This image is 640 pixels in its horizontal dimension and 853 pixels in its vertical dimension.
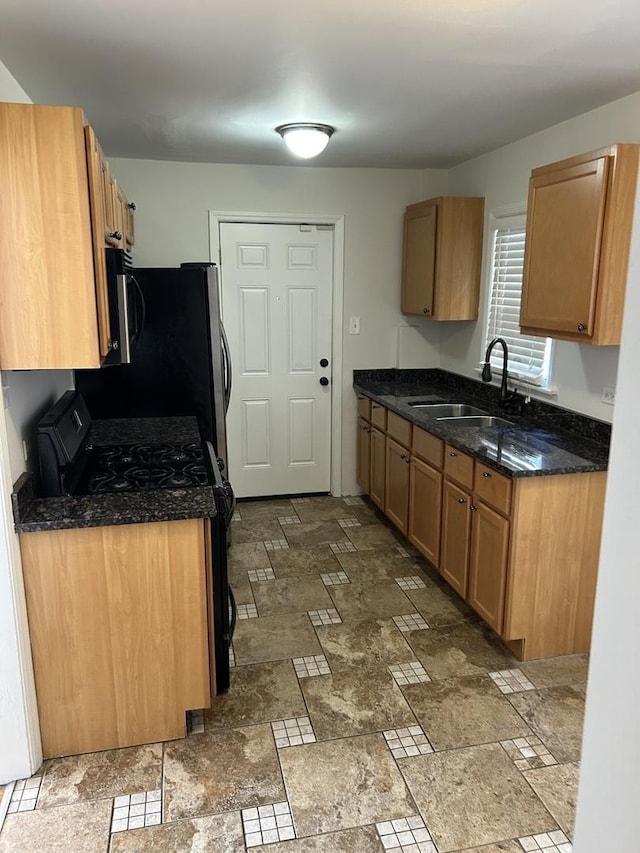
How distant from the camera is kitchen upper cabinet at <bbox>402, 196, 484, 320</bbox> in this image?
399 cm

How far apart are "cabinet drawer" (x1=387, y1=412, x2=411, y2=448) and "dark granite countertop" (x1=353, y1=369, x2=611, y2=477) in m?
0.06

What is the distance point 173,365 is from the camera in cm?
346

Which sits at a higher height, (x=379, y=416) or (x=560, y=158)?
(x=560, y=158)

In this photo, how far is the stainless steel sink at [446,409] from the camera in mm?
4035

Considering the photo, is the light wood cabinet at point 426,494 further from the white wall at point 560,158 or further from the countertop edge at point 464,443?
the white wall at point 560,158

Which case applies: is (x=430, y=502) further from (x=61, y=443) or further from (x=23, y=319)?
(x=23, y=319)

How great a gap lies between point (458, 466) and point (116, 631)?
1.73 m

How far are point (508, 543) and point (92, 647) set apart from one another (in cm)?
167

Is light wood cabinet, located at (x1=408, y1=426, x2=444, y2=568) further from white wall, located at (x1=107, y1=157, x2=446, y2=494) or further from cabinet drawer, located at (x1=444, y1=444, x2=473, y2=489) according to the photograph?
white wall, located at (x1=107, y1=157, x2=446, y2=494)

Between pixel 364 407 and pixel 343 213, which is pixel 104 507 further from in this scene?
pixel 343 213

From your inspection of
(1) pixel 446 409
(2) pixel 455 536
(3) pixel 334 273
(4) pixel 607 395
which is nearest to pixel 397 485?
(1) pixel 446 409

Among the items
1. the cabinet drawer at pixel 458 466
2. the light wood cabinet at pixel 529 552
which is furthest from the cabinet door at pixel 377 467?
the light wood cabinet at pixel 529 552

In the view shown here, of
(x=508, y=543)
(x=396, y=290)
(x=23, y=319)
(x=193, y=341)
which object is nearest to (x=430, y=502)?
(x=508, y=543)

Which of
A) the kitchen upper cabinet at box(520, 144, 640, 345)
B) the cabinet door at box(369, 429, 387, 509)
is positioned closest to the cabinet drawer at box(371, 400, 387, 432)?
the cabinet door at box(369, 429, 387, 509)
